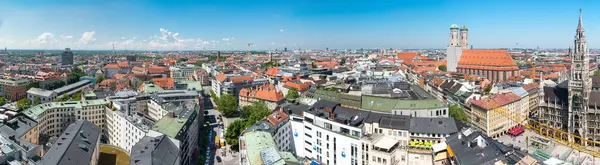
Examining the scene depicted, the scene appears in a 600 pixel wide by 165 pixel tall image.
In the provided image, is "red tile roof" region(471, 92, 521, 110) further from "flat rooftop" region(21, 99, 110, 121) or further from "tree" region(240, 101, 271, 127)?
"flat rooftop" region(21, 99, 110, 121)

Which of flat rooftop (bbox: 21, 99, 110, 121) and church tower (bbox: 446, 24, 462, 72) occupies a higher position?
church tower (bbox: 446, 24, 462, 72)

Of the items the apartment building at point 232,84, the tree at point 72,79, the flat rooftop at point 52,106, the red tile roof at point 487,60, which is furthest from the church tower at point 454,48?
the tree at point 72,79

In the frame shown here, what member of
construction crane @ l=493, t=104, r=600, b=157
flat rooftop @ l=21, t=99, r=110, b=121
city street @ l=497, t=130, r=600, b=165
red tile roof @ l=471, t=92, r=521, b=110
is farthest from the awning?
flat rooftop @ l=21, t=99, r=110, b=121

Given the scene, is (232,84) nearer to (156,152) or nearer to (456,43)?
(156,152)

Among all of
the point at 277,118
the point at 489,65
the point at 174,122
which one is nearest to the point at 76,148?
the point at 174,122

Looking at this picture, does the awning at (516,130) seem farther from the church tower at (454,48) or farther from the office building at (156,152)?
the church tower at (454,48)

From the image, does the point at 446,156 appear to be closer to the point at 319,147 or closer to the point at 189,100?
the point at 319,147
